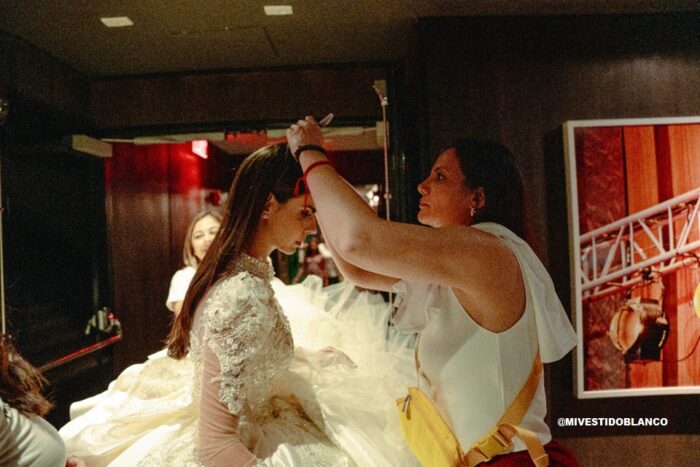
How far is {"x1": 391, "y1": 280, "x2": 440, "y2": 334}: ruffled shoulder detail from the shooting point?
1.16 meters

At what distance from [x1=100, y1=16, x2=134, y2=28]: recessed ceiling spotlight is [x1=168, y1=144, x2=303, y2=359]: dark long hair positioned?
151 cm

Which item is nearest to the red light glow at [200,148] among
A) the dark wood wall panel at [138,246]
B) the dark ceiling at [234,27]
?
the dark wood wall panel at [138,246]

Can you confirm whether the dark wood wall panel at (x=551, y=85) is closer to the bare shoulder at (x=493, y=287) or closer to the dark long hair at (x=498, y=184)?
the dark long hair at (x=498, y=184)

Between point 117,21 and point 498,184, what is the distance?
2.22 m

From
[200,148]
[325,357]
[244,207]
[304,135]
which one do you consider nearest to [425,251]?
[304,135]

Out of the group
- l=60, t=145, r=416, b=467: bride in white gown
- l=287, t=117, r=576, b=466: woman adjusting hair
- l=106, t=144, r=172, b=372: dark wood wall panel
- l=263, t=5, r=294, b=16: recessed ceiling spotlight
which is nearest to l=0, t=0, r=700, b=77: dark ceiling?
l=263, t=5, r=294, b=16: recessed ceiling spotlight

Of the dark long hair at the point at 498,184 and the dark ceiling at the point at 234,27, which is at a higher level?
the dark ceiling at the point at 234,27

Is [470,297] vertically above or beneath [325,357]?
above

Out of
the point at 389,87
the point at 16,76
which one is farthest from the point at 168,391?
the point at 16,76

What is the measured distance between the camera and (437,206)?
3.96 feet

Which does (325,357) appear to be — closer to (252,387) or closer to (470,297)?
(252,387)

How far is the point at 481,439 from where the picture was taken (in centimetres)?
103

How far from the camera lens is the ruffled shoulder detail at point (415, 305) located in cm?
116

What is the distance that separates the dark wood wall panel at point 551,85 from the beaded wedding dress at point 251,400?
3.68 ft
